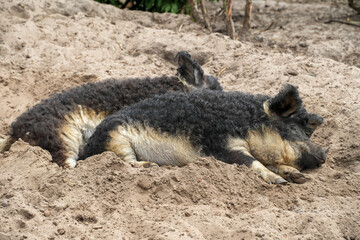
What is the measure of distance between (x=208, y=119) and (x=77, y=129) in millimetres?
1806

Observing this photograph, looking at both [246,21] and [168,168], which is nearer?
[168,168]

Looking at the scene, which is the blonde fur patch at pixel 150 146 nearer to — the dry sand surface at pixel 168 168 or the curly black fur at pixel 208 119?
the curly black fur at pixel 208 119

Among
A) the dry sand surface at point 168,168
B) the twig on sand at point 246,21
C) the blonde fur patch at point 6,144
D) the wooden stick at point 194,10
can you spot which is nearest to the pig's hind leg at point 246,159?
the dry sand surface at point 168,168

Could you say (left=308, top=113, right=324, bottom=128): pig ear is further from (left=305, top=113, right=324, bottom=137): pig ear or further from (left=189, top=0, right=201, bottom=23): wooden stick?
(left=189, top=0, right=201, bottom=23): wooden stick

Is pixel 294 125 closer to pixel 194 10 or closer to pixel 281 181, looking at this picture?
pixel 281 181

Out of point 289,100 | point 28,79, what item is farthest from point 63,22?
point 289,100

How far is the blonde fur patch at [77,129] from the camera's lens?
5984mm

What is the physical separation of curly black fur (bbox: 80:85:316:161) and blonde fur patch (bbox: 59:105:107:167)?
0.29 meters

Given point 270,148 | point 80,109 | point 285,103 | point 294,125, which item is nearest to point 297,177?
point 270,148

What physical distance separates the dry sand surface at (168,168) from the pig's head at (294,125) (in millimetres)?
202

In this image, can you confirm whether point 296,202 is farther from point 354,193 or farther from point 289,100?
point 289,100

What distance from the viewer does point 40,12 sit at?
9.60m

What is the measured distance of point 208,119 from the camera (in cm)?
543

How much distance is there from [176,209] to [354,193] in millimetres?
1753
